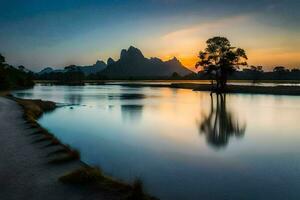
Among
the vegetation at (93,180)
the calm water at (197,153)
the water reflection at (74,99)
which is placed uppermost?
the vegetation at (93,180)

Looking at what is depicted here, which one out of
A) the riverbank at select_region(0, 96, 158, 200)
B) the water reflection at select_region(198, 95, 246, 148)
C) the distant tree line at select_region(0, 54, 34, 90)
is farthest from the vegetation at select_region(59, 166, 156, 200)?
the distant tree line at select_region(0, 54, 34, 90)

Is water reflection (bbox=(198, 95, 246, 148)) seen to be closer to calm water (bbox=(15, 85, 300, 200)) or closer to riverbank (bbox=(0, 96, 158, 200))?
calm water (bbox=(15, 85, 300, 200))

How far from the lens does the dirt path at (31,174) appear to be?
8.97 m

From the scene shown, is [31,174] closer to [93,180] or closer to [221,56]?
[93,180]

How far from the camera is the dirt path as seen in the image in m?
8.97

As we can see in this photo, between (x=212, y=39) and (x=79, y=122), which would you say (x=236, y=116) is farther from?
(x=212, y=39)

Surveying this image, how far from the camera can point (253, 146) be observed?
18141 millimetres

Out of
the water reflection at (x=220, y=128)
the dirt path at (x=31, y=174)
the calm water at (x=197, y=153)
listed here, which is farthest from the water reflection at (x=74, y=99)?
the dirt path at (x=31, y=174)

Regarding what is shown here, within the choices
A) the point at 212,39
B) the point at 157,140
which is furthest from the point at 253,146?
the point at 212,39

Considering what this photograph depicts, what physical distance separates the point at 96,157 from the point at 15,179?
18.1ft

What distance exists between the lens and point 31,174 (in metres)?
10.8

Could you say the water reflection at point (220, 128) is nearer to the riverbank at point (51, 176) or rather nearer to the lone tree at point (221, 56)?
the riverbank at point (51, 176)

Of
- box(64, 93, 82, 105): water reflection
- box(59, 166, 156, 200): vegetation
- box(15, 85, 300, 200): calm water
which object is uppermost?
box(59, 166, 156, 200): vegetation

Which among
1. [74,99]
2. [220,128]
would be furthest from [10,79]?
[220,128]
